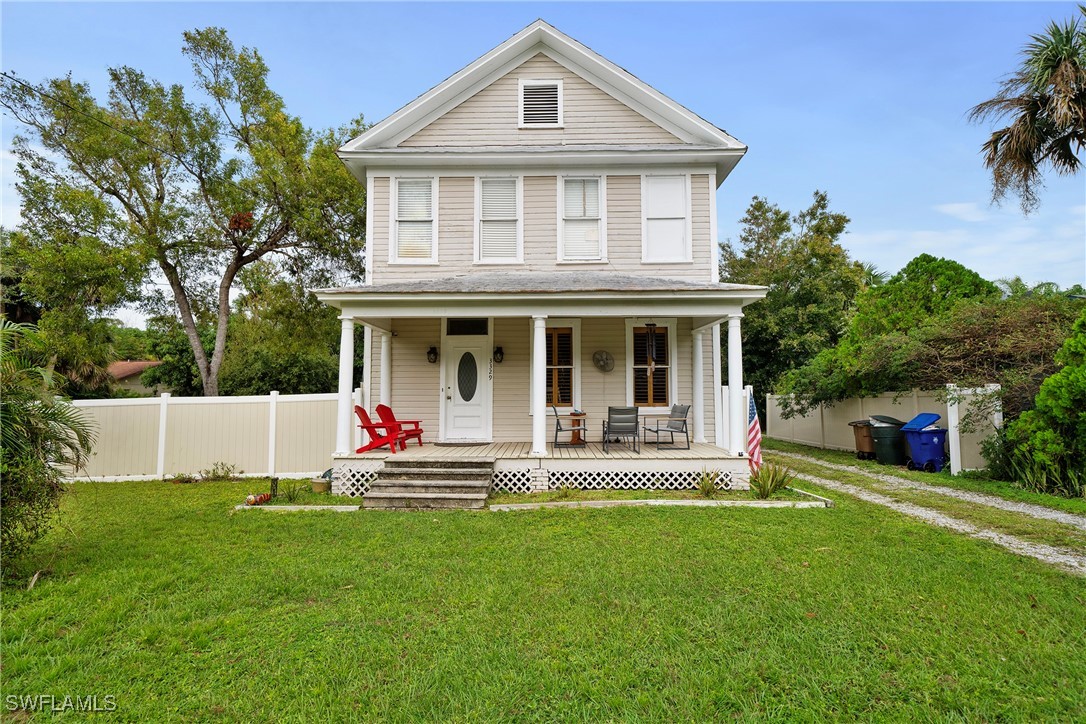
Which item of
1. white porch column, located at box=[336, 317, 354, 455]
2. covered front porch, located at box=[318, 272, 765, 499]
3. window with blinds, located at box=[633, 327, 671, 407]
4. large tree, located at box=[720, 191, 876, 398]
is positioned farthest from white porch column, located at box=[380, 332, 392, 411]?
large tree, located at box=[720, 191, 876, 398]

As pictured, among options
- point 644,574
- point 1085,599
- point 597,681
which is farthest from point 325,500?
point 1085,599

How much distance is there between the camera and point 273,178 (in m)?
14.3

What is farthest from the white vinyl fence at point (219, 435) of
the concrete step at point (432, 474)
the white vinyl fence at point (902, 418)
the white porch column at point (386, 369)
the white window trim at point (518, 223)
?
the white vinyl fence at point (902, 418)

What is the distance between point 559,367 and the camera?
10.6 metres

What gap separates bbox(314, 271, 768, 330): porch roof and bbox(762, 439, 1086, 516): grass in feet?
16.5

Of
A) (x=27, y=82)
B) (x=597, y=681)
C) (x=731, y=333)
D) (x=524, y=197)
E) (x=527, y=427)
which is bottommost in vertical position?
(x=597, y=681)

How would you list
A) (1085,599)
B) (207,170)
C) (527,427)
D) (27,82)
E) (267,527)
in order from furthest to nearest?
(207,170)
(27,82)
(527,427)
(267,527)
(1085,599)

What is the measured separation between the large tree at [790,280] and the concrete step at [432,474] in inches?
675

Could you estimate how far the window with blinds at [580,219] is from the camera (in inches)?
423

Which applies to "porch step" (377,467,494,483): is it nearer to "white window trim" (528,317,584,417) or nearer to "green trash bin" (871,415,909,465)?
"white window trim" (528,317,584,417)

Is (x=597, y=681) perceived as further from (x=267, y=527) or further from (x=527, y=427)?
(x=527, y=427)

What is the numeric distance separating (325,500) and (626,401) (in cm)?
604

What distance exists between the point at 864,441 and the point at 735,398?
21.0 feet

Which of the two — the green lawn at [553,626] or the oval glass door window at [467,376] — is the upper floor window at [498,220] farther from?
the green lawn at [553,626]
